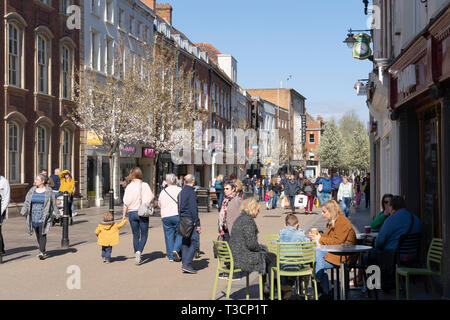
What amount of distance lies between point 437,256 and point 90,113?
20.8 metres

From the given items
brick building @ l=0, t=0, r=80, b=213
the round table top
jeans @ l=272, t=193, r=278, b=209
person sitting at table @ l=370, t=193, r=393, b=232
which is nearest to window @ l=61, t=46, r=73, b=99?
brick building @ l=0, t=0, r=80, b=213

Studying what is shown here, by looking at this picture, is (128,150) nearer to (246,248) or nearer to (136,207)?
(136,207)

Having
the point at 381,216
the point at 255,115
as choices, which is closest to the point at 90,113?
the point at 381,216

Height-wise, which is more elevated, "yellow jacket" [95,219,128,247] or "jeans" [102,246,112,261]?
"yellow jacket" [95,219,128,247]

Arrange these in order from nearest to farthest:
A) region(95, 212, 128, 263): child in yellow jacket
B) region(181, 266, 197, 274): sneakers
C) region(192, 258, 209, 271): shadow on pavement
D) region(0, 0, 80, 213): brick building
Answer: region(181, 266, 197, 274): sneakers, region(192, 258, 209, 271): shadow on pavement, region(95, 212, 128, 263): child in yellow jacket, region(0, 0, 80, 213): brick building

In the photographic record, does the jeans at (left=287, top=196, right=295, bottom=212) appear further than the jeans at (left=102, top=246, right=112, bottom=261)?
Yes

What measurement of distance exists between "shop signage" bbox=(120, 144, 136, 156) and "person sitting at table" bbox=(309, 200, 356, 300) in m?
27.2

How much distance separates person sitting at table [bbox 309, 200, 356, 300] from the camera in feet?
29.7

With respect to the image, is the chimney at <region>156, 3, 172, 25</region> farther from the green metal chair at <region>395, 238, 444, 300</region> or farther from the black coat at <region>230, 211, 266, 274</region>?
the black coat at <region>230, 211, 266, 274</region>

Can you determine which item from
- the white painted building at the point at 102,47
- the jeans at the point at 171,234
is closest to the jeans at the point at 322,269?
the jeans at the point at 171,234

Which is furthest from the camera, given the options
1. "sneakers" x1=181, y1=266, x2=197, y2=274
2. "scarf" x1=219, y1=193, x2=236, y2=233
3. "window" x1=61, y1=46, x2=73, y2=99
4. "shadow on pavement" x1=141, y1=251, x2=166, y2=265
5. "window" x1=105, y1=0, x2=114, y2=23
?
"window" x1=105, y1=0, x2=114, y2=23

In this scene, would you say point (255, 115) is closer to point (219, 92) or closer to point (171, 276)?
point (219, 92)

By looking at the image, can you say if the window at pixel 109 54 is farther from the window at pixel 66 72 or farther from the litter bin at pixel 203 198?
the litter bin at pixel 203 198

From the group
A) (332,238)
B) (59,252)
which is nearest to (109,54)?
(59,252)
